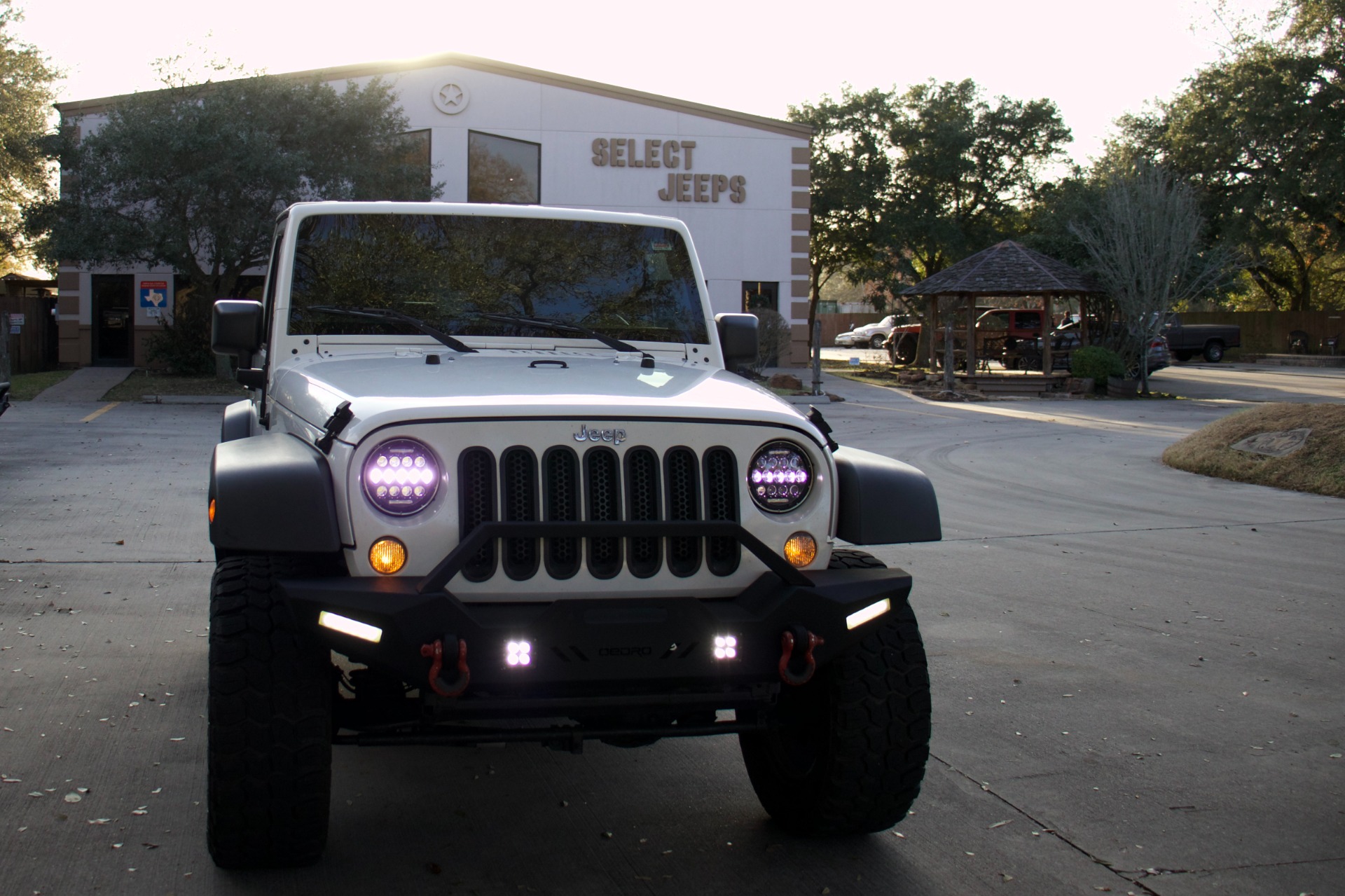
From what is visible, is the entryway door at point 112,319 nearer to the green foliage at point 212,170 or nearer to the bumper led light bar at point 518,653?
the green foliage at point 212,170

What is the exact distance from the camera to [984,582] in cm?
725

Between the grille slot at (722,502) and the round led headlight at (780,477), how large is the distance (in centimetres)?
6

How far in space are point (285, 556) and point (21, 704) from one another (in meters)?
2.05

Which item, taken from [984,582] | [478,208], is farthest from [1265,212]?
[478,208]

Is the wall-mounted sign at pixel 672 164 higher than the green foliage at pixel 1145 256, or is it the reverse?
the wall-mounted sign at pixel 672 164

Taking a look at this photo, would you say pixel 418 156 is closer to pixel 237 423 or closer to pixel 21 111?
pixel 21 111

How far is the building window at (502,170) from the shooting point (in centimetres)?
2758

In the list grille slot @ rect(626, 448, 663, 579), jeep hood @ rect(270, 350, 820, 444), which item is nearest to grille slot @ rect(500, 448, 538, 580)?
jeep hood @ rect(270, 350, 820, 444)

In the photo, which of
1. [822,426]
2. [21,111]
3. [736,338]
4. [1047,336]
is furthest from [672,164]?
[822,426]

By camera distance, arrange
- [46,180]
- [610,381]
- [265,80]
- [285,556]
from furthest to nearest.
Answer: [46,180] < [265,80] < [610,381] < [285,556]

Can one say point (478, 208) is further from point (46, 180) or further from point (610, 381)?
point (46, 180)

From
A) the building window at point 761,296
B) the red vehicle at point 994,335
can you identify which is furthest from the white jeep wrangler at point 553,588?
the red vehicle at point 994,335

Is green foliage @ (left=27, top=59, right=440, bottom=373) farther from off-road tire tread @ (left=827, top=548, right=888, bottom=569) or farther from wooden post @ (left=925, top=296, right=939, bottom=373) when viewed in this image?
off-road tire tread @ (left=827, top=548, right=888, bottom=569)

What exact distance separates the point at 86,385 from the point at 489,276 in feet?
67.6
